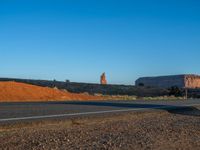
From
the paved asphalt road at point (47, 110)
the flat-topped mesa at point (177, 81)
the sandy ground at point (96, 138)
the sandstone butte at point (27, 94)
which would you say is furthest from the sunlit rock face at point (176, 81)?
the sandy ground at point (96, 138)

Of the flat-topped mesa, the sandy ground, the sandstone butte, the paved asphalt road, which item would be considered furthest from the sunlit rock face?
the sandy ground

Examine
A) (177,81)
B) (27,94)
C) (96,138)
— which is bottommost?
(96,138)

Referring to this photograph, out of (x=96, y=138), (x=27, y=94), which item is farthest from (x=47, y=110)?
(x=27, y=94)

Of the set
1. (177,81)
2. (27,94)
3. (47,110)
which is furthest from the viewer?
(177,81)

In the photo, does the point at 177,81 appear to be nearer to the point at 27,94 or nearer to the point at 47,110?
the point at 27,94

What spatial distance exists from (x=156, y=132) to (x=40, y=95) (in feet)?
105

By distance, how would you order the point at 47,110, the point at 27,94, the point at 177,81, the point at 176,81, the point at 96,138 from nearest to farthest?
the point at 96,138 → the point at 47,110 → the point at 27,94 → the point at 177,81 → the point at 176,81

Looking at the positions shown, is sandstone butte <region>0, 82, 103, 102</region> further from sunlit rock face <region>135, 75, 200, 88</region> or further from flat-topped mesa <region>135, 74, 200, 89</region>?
sunlit rock face <region>135, 75, 200, 88</region>

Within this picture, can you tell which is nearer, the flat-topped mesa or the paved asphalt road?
the paved asphalt road

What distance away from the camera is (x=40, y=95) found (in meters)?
44.1

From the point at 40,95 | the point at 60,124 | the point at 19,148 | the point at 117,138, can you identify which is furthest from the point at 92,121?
the point at 40,95

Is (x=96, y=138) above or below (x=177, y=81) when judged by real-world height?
below

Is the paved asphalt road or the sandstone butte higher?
the sandstone butte

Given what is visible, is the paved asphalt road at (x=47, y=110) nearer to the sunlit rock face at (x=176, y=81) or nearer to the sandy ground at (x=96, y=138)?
the sandy ground at (x=96, y=138)
